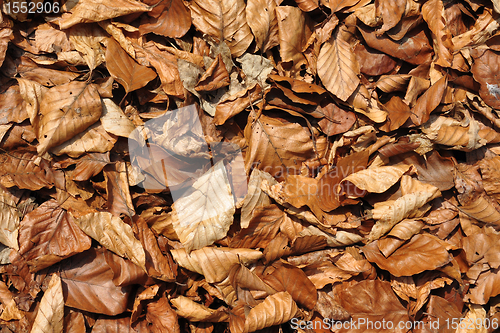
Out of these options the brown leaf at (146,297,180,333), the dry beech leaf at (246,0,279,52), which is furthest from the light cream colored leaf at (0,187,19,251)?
the dry beech leaf at (246,0,279,52)

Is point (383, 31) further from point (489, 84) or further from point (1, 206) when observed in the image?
point (1, 206)

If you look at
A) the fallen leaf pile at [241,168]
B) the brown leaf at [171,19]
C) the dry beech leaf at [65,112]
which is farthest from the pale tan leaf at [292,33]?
the dry beech leaf at [65,112]

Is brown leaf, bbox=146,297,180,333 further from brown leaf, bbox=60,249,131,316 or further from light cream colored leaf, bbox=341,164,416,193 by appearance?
light cream colored leaf, bbox=341,164,416,193

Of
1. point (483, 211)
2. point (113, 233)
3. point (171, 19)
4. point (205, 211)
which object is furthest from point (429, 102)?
point (113, 233)

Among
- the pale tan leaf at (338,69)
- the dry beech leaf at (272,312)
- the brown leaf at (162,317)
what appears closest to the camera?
the dry beech leaf at (272,312)

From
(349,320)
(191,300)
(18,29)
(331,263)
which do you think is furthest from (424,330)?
(18,29)

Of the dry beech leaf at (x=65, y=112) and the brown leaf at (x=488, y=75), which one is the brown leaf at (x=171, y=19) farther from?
the brown leaf at (x=488, y=75)
